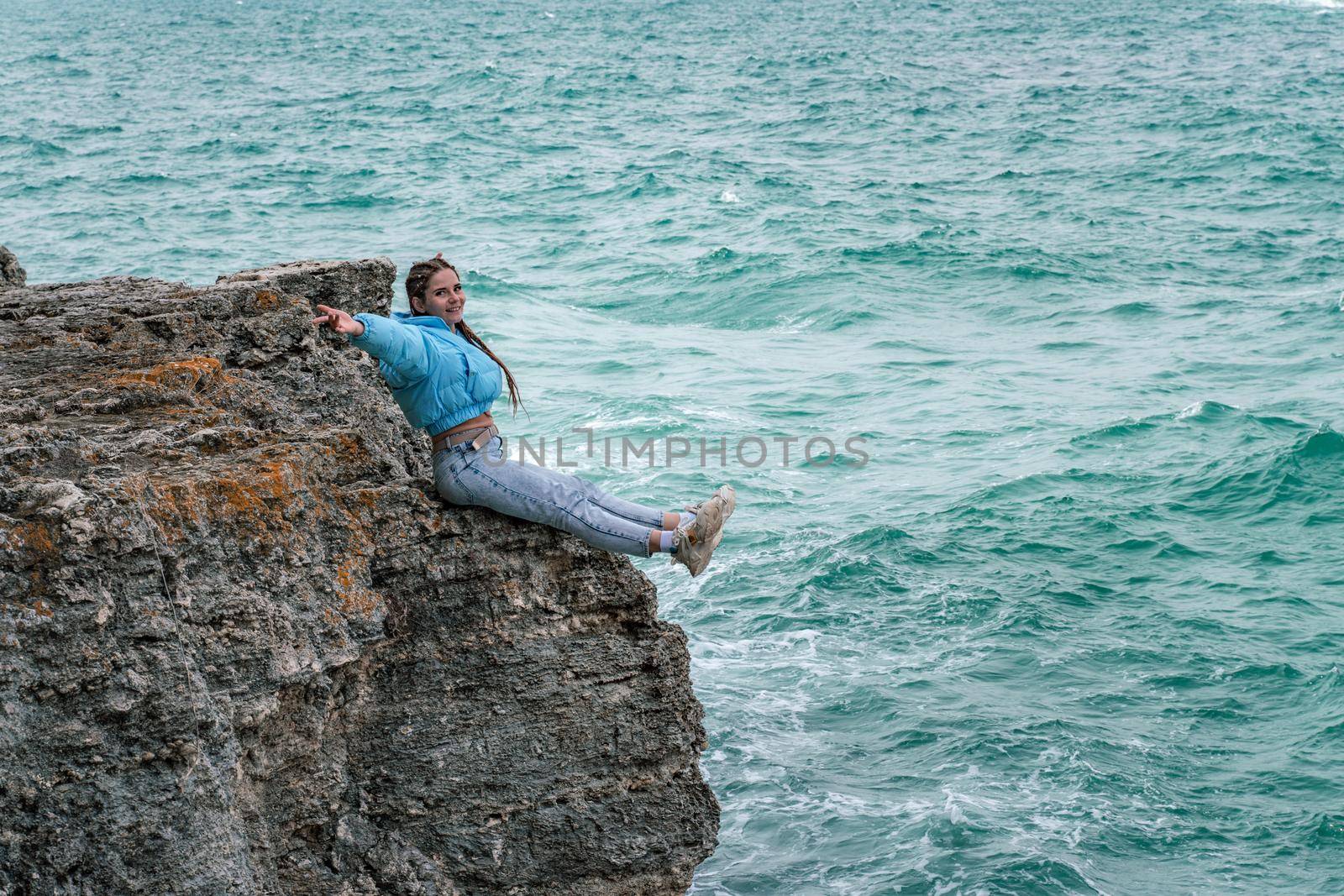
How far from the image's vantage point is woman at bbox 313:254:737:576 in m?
6.73

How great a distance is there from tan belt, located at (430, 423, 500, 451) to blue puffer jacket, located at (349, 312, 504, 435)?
7 cm

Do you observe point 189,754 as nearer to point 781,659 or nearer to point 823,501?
point 781,659

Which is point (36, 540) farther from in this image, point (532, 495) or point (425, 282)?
point (425, 282)

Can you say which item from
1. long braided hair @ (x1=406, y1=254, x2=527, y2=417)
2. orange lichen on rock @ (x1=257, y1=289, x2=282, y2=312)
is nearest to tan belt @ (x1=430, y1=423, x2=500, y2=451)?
long braided hair @ (x1=406, y1=254, x2=527, y2=417)

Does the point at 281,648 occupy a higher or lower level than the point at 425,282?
lower

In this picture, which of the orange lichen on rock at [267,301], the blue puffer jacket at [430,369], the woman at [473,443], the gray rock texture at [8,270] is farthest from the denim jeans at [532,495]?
the gray rock texture at [8,270]

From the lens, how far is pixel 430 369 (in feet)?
22.9

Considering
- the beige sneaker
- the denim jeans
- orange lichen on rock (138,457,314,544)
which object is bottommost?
the beige sneaker

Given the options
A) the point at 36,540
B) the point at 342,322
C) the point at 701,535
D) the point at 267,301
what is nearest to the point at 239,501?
the point at 36,540

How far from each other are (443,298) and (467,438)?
965 mm

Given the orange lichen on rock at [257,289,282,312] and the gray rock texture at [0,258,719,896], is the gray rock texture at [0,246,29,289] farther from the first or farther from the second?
the orange lichen on rock at [257,289,282,312]

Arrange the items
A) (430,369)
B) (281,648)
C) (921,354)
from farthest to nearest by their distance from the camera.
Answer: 1. (921,354)
2. (430,369)
3. (281,648)

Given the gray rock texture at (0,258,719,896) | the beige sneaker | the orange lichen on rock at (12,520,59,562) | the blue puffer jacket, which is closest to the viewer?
the orange lichen on rock at (12,520,59,562)

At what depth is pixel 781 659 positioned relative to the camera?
14969 millimetres
